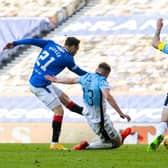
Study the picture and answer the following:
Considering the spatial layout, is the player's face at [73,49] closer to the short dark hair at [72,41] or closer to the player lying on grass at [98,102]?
the short dark hair at [72,41]

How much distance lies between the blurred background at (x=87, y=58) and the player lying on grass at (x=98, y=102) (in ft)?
21.6

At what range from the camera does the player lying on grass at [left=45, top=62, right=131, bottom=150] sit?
14945 millimetres

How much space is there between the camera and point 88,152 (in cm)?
1451

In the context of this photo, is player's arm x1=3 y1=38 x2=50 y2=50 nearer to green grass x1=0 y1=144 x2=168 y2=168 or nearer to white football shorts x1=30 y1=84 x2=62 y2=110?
white football shorts x1=30 y1=84 x2=62 y2=110

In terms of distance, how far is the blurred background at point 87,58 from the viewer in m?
23.7

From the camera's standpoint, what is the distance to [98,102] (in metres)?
15.2

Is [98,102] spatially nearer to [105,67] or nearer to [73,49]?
[105,67]

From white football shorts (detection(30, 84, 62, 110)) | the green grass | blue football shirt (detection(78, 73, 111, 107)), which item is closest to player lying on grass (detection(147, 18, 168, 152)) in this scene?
the green grass

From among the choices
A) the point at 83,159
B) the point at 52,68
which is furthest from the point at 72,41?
the point at 83,159

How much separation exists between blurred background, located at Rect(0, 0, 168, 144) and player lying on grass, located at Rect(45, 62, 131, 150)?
658 cm

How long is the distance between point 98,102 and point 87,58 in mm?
16129

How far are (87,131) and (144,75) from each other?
23.1 feet

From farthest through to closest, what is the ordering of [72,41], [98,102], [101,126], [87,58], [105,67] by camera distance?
[87,58]
[72,41]
[101,126]
[98,102]
[105,67]

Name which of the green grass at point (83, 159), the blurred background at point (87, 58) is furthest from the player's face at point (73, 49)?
the blurred background at point (87, 58)
